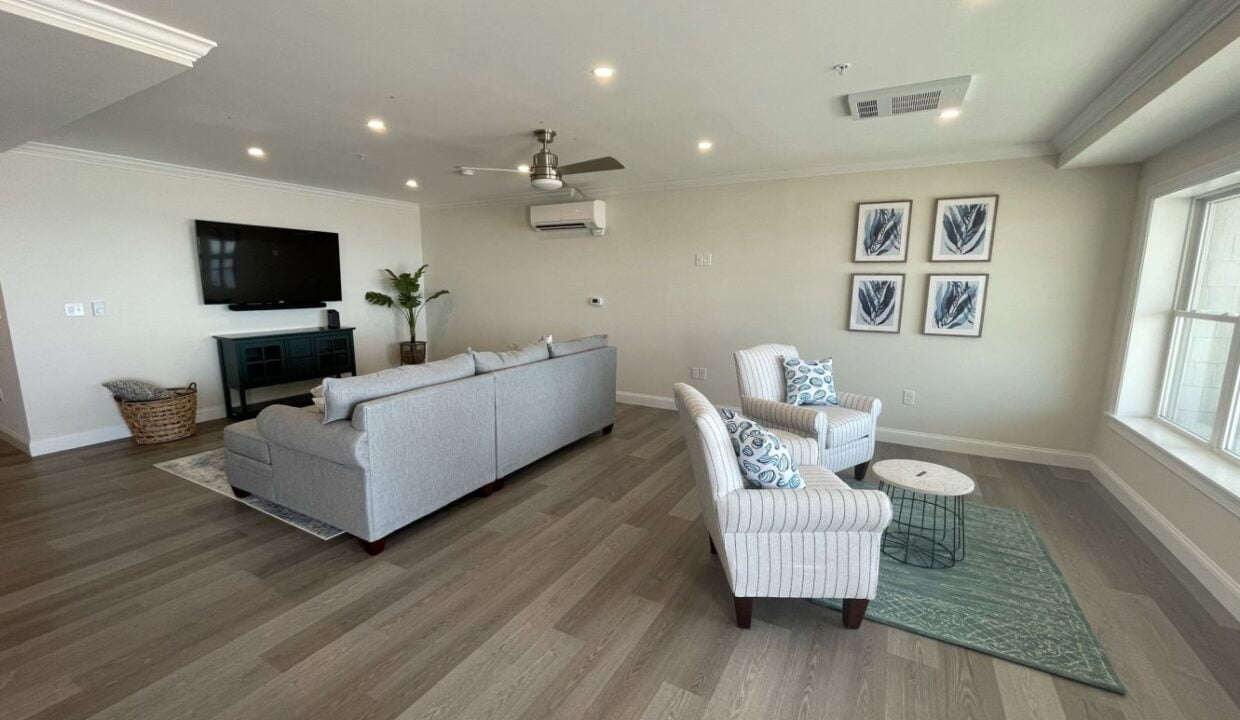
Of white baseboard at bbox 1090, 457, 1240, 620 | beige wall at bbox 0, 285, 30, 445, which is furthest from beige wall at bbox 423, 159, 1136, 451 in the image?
beige wall at bbox 0, 285, 30, 445

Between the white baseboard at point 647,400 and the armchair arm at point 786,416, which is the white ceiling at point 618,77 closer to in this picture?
the armchair arm at point 786,416

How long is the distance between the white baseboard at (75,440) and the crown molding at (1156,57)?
24.3 feet

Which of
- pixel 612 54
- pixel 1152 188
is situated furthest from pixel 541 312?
pixel 1152 188

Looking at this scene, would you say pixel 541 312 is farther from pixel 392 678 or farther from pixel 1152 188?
pixel 1152 188

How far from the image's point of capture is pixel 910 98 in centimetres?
281

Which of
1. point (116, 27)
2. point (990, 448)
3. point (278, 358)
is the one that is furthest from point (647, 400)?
point (116, 27)

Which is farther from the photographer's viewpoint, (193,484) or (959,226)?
(959,226)

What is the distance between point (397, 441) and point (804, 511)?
2047 millimetres

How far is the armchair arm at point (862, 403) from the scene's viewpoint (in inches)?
140

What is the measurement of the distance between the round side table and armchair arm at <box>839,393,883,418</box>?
2.13 feet

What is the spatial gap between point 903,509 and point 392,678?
2981 millimetres

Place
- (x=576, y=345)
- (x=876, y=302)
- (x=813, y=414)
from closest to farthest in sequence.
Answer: (x=813, y=414) → (x=576, y=345) → (x=876, y=302)

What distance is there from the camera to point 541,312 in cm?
627

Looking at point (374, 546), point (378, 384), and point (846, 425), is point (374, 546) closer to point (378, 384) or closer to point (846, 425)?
point (378, 384)
